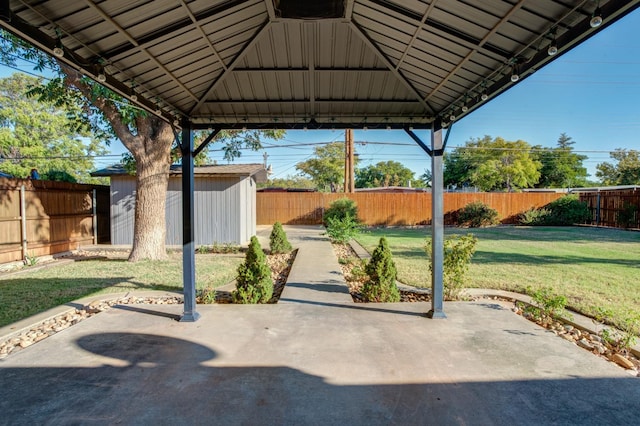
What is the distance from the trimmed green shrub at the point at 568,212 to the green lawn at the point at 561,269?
23.6 ft

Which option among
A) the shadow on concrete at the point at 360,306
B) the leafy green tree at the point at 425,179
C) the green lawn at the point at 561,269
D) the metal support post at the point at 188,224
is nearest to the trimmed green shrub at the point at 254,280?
the shadow on concrete at the point at 360,306

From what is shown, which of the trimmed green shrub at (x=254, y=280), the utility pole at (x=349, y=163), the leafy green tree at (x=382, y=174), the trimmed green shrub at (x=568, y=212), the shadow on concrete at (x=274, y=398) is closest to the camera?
the shadow on concrete at (x=274, y=398)

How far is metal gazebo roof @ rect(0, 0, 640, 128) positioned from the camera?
2.27 m

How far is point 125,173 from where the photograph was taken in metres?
10.8

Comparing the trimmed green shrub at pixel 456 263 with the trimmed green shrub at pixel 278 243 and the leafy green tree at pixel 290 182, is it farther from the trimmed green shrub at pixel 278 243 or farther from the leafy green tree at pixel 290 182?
the leafy green tree at pixel 290 182

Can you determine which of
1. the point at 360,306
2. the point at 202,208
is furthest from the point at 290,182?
the point at 360,306

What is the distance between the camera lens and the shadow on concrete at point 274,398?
7.20 ft

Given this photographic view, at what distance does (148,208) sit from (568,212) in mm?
20518

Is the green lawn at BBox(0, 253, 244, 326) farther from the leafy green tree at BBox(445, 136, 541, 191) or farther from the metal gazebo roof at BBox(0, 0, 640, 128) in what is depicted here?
the leafy green tree at BBox(445, 136, 541, 191)

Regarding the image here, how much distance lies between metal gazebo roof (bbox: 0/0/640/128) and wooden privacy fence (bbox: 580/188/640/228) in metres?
17.2

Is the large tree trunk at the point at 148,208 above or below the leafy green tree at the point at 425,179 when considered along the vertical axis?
below

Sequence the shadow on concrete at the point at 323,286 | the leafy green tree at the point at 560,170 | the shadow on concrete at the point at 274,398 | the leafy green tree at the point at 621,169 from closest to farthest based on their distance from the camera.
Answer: the shadow on concrete at the point at 274,398 < the shadow on concrete at the point at 323,286 < the leafy green tree at the point at 621,169 < the leafy green tree at the point at 560,170

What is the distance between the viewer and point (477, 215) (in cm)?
1830

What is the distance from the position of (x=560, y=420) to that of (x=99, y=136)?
10.6 m
